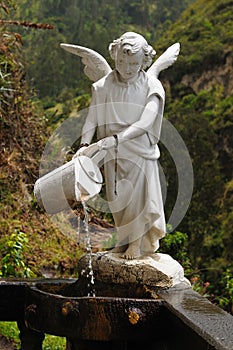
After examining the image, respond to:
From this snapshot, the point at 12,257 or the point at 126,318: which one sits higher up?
the point at 126,318

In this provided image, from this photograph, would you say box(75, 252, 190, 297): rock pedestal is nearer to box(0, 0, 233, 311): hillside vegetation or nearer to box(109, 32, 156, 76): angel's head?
box(109, 32, 156, 76): angel's head

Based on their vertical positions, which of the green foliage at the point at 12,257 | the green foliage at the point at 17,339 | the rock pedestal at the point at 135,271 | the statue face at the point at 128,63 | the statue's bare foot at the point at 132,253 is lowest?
the green foliage at the point at 17,339

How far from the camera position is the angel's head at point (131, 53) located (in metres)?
4.07

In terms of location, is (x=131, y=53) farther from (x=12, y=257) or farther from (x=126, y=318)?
(x=12, y=257)

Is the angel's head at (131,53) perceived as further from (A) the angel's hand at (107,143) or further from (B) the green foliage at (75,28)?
(B) the green foliage at (75,28)

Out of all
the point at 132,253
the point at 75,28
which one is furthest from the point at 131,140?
the point at 75,28

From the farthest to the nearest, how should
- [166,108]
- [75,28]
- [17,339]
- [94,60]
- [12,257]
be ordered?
[75,28]
[166,108]
[12,257]
[17,339]
[94,60]

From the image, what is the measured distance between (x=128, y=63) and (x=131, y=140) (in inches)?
20.2

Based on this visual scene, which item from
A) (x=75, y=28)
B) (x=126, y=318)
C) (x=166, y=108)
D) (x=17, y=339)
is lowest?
(x=17, y=339)

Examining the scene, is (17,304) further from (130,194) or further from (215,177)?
(215,177)

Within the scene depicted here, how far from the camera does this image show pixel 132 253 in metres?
4.09

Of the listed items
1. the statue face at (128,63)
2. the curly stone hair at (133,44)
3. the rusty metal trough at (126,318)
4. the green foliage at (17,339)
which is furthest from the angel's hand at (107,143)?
the green foliage at (17,339)

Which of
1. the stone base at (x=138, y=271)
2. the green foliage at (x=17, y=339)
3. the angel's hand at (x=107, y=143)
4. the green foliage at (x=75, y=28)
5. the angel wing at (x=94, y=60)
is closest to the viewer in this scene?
the stone base at (x=138, y=271)

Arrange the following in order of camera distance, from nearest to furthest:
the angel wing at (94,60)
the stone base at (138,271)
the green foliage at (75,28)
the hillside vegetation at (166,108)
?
the stone base at (138,271) < the angel wing at (94,60) < the hillside vegetation at (166,108) < the green foliage at (75,28)
